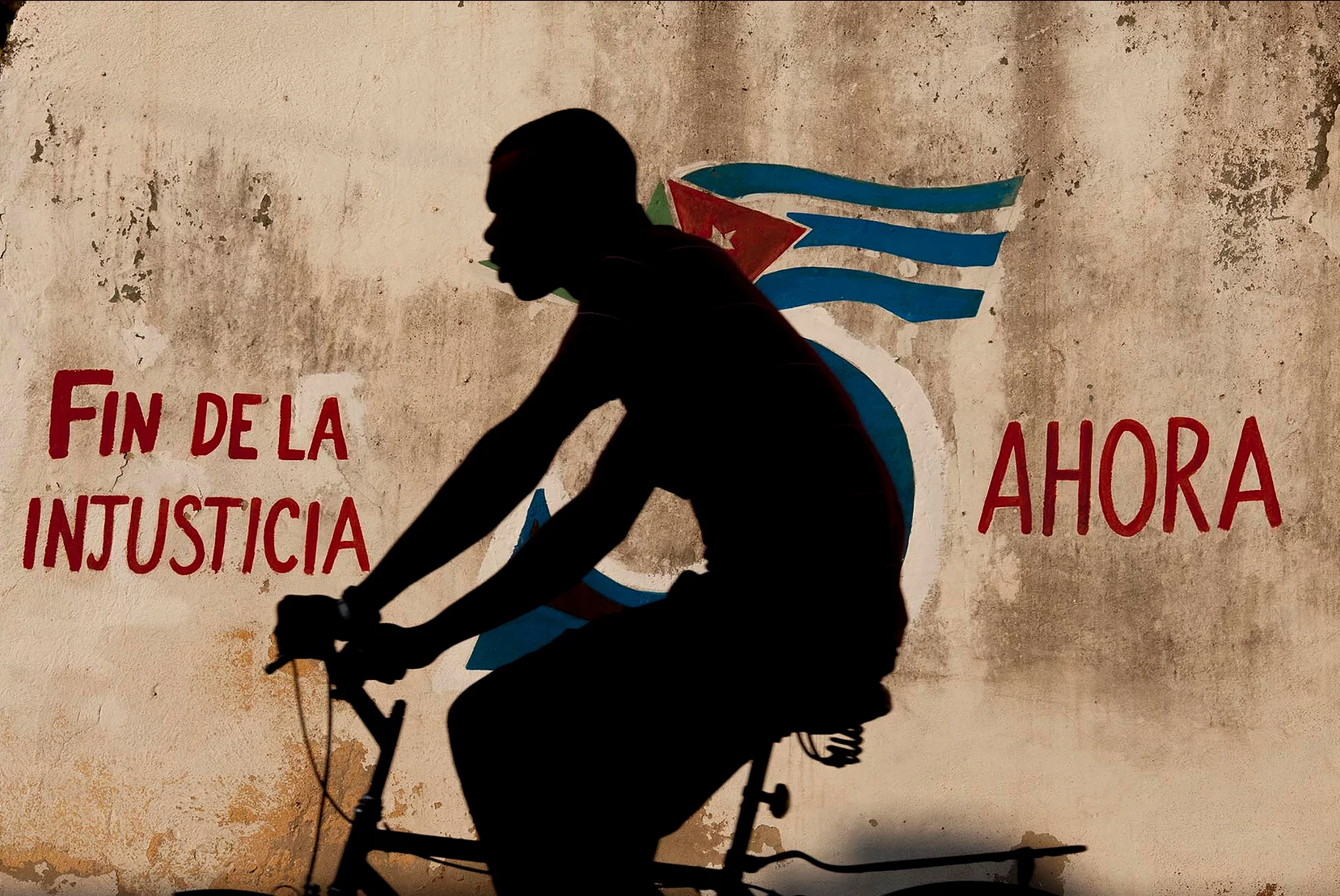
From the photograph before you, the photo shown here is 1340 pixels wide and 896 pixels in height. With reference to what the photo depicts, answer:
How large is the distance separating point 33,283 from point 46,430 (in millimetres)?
517

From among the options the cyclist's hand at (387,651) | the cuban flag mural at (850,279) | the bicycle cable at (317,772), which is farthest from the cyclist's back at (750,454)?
the cuban flag mural at (850,279)

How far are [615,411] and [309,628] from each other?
88.7 inches

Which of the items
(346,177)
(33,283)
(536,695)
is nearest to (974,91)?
(346,177)

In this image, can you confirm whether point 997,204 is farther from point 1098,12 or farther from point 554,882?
point 554,882

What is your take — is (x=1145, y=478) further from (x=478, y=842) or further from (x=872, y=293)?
(x=478, y=842)

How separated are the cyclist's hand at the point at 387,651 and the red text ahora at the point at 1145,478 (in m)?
2.55

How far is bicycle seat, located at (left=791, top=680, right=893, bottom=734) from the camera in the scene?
Result: 1.96m

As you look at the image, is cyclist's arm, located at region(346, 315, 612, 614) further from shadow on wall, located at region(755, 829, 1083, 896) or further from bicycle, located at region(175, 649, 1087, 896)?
shadow on wall, located at region(755, 829, 1083, 896)

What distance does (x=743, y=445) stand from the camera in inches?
75.3

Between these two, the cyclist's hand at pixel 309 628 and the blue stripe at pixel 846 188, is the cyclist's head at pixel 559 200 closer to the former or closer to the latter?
the cyclist's hand at pixel 309 628

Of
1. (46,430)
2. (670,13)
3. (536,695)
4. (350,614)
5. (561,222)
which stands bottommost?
(536,695)

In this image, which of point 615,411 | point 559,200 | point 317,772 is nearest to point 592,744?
point 559,200

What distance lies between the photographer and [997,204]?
399cm

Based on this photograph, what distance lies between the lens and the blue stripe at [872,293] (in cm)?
397
